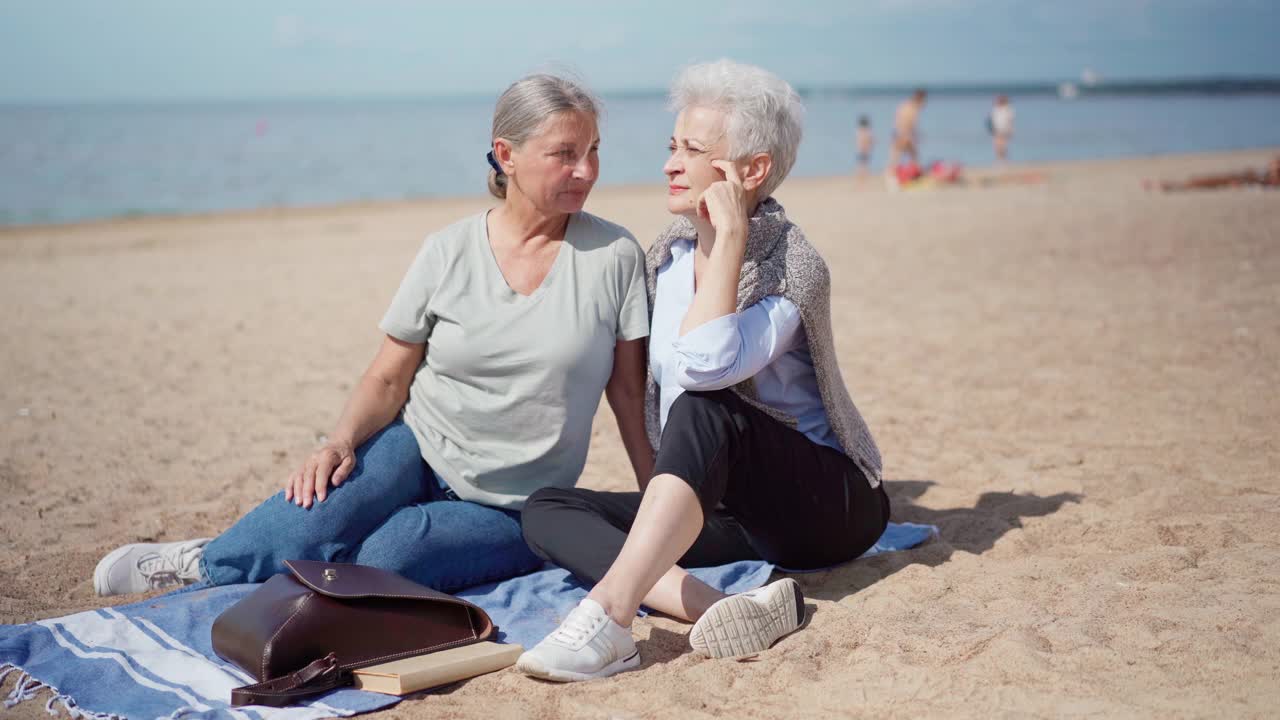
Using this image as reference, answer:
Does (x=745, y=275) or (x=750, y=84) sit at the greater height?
(x=750, y=84)

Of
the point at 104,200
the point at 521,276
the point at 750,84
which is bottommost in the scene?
the point at 104,200

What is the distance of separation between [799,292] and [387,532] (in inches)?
57.9

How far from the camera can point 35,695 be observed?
2779 millimetres

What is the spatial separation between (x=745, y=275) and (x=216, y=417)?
151 inches

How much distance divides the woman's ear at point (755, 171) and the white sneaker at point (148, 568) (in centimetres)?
216

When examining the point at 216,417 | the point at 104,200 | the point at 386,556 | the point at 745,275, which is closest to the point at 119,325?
the point at 216,417

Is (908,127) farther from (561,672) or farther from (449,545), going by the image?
(561,672)

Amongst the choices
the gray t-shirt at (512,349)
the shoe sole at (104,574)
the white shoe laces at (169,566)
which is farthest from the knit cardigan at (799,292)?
the shoe sole at (104,574)

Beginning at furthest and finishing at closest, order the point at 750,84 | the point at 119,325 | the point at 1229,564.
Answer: the point at 119,325
the point at 1229,564
the point at 750,84

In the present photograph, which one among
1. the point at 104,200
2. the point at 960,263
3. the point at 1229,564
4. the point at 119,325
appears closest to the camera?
the point at 1229,564

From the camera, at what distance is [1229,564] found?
332 centimetres

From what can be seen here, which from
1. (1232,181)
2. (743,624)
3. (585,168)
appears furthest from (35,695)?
(1232,181)

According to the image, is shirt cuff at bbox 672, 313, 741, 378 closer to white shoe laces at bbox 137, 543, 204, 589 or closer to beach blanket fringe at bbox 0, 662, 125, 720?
beach blanket fringe at bbox 0, 662, 125, 720

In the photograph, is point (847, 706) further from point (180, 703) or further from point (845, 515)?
point (180, 703)
